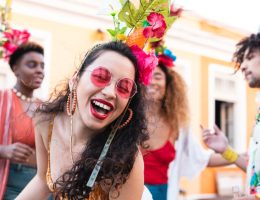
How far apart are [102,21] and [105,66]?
6.16 meters

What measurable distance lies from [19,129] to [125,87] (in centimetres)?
133

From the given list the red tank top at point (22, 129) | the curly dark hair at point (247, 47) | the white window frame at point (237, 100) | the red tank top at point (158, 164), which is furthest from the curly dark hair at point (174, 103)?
the white window frame at point (237, 100)

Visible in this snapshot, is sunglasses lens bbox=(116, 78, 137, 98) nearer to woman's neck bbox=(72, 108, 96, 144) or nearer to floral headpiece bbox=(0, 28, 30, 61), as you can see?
woman's neck bbox=(72, 108, 96, 144)

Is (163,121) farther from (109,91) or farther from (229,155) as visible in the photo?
(109,91)

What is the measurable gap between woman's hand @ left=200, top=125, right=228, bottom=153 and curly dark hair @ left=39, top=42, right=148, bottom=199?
4.63ft

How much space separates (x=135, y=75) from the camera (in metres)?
1.82

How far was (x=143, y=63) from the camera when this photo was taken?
5.97 ft

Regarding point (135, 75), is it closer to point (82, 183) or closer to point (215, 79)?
point (82, 183)

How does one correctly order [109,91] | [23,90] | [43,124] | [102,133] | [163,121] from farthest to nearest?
1. [163,121]
2. [23,90]
3. [43,124]
4. [102,133]
5. [109,91]

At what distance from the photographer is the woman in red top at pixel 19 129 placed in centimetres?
266

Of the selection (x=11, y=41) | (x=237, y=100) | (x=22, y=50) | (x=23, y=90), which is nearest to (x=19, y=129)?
(x=23, y=90)

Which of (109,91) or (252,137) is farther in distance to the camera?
(252,137)

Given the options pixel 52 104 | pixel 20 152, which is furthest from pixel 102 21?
pixel 52 104

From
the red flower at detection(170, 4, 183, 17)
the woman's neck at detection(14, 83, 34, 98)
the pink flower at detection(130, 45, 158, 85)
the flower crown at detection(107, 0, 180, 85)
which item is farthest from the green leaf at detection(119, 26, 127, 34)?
the woman's neck at detection(14, 83, 34, 98)
